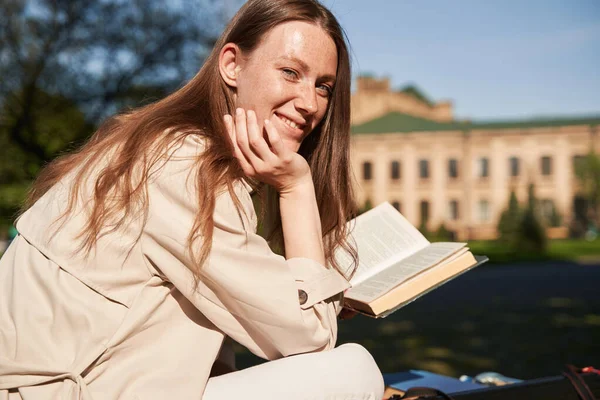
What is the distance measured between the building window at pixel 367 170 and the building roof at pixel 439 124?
2186 millimetres

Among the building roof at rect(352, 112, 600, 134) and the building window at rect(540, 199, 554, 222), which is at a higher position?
the building roof at rect(352, 112, 600, 134)

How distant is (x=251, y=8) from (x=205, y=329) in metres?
0.92

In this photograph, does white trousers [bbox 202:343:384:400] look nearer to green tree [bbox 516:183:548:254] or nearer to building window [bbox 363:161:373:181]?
green tree [bbox 516:183:548:254]

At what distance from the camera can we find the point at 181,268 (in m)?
1.69

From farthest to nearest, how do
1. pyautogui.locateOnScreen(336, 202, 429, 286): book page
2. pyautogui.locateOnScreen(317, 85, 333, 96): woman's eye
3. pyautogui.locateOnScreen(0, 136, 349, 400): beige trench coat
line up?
1. pyautogui.locateOnScreen(336, 202, 429, 286): book page
2. pyautogui.locateOnScreen(317, 85, 333, 96): woman's eye
3. pyautogui.locateOnScreen(0, 136, 349, 400): beige trench coat

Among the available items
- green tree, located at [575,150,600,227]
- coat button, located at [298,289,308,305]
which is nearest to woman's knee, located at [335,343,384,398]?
coat button, located at [298,289,308,305]

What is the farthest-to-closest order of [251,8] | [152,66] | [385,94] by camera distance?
[385,94] < [152,66] < [251,8]

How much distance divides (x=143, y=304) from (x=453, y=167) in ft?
153

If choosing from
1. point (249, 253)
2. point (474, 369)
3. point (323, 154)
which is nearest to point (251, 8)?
point (323, 154)

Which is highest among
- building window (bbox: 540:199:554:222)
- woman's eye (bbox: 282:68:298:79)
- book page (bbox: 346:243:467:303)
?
woman's eye (bbox: 282:68:298:79)

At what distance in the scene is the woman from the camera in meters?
1.64

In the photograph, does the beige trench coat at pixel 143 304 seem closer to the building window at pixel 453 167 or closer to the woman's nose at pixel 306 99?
the woman's nose at pixel 306 99

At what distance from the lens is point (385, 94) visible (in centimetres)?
5256

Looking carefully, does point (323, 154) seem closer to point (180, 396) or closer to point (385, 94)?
point (180, 396)
